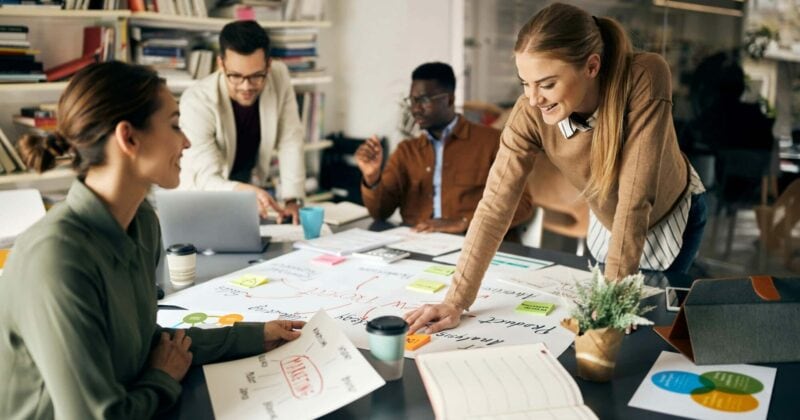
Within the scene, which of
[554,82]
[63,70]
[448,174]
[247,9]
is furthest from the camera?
[247,9]

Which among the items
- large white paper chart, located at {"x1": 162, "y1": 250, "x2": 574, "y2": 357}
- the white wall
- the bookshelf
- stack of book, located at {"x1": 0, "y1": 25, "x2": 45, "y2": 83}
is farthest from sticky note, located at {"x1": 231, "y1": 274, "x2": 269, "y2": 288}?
the white wall

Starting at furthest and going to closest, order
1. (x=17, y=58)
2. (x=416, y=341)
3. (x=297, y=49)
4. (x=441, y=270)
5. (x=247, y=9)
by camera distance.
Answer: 1. (x=297, y=49)
2. (x=247, y=9)
3. (x=17, y=58)
4. (x=441, y=270)
5. (x=416, y=341)

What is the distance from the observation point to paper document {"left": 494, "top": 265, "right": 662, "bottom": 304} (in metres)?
1.71

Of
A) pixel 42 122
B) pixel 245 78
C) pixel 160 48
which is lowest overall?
pixel 42 122

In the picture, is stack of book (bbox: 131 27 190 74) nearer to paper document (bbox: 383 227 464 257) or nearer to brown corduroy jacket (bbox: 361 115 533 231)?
brown corduroy jacket (bbox: 361 115 533 231)

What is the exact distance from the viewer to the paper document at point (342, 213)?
2.49m

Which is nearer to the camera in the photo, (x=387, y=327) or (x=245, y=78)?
(x=387, y=327)

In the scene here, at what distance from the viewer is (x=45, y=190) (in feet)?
11.1

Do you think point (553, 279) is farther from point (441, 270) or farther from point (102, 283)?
point (102, 283)

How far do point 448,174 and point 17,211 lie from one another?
1.58 m

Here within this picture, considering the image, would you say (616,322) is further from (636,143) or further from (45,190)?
(45,190)

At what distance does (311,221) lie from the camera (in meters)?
2.17

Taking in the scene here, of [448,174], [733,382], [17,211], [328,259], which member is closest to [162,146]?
[328,259]

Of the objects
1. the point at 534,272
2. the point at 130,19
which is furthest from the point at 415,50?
the point at 534,272
